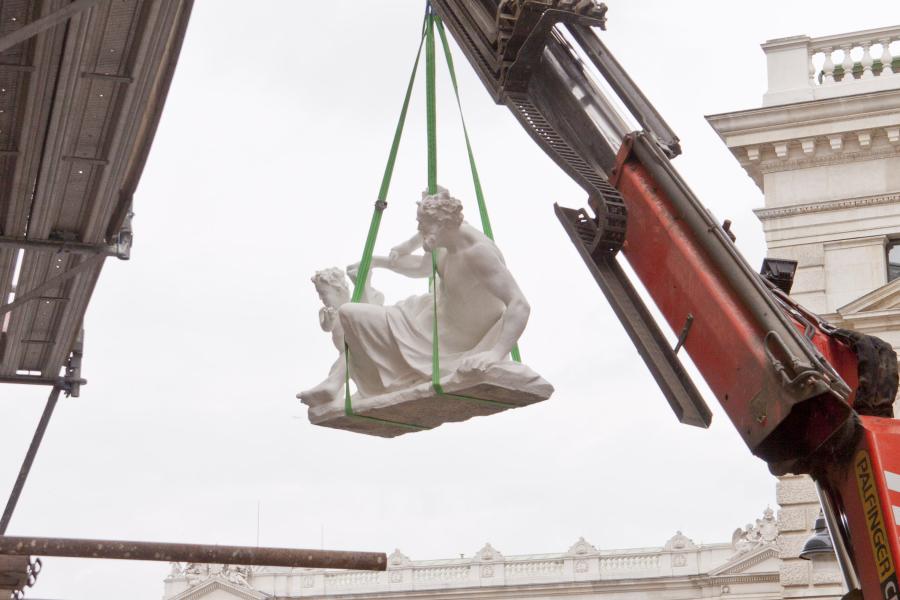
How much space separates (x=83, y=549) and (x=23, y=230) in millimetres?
7599

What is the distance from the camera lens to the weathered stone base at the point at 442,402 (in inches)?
297

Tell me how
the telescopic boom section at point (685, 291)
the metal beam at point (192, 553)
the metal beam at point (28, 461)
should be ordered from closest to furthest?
the metal beam at point (192, 553)
the telescopic boom section at point (685, 291)
the metal beam at point (28, 461)

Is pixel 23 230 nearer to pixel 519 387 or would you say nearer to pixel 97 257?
pixel 97 257

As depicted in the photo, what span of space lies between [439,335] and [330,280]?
2.46 feet

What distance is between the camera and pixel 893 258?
18.8 m

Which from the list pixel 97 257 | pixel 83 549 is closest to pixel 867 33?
pixel 97 257

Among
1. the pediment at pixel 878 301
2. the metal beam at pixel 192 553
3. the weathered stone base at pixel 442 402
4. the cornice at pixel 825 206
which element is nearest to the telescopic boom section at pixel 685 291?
the weathered stone base at pixel 442 402

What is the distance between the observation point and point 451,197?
26.1 feet

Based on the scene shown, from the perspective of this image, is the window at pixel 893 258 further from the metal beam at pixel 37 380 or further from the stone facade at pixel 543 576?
the stone facade at pixel 543 576

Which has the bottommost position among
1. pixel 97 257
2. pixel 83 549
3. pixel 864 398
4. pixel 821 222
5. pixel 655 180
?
pixel 83 549

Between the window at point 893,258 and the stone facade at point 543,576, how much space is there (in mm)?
24701

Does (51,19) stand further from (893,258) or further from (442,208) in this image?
(893,258)

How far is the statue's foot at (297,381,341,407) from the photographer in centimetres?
815

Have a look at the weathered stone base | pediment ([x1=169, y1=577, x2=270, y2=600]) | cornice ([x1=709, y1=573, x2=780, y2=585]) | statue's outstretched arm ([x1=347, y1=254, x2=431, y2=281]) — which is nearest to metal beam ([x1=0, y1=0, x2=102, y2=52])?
statue's outstretched arm ([x1=347, y1=254, x2=431, y2=281])
